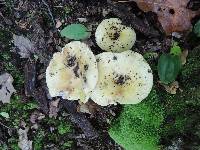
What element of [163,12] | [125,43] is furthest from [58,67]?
[163,12]

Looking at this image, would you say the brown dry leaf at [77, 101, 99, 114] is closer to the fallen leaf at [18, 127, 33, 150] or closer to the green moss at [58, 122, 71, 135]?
the green moss at [58, 122, 71, 135]

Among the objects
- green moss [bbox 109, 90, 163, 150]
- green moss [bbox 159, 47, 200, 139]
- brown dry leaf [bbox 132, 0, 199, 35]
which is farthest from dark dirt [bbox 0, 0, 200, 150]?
green moss [bbox 159, 47, 200, 139]

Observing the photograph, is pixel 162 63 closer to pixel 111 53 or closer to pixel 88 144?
pixel 111 53

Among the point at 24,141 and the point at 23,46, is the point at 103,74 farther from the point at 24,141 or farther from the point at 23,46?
the point at 24,141

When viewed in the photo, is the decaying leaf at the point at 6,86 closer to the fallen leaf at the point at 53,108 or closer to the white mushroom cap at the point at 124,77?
the fallen leaf at the point at 53,108

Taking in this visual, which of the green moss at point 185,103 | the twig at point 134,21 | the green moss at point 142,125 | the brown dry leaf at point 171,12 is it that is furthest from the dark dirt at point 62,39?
the green moss at point 185,103
